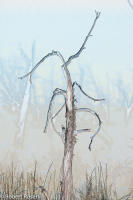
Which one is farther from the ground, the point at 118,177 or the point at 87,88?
the point at 87,88

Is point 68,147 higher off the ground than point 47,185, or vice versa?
point 68,147

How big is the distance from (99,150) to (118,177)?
0.90ft

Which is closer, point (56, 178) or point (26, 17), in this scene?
point (56, 178)

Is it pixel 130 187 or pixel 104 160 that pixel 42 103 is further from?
pixel 130 187

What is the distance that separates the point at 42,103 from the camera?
3143 mm

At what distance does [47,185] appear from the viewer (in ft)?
9.46

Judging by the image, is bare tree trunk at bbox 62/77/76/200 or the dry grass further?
the dry grass

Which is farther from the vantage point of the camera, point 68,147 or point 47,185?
point 47,185

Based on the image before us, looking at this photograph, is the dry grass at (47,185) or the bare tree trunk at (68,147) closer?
the bare tree trunk at (68,147)

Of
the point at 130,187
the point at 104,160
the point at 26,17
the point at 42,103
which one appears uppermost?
the point at 26,17

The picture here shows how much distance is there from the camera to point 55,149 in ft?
9.98

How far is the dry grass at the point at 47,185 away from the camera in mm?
2664

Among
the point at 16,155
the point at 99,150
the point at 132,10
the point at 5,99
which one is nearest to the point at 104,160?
the point at 99,150

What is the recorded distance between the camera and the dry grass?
2.66 m
